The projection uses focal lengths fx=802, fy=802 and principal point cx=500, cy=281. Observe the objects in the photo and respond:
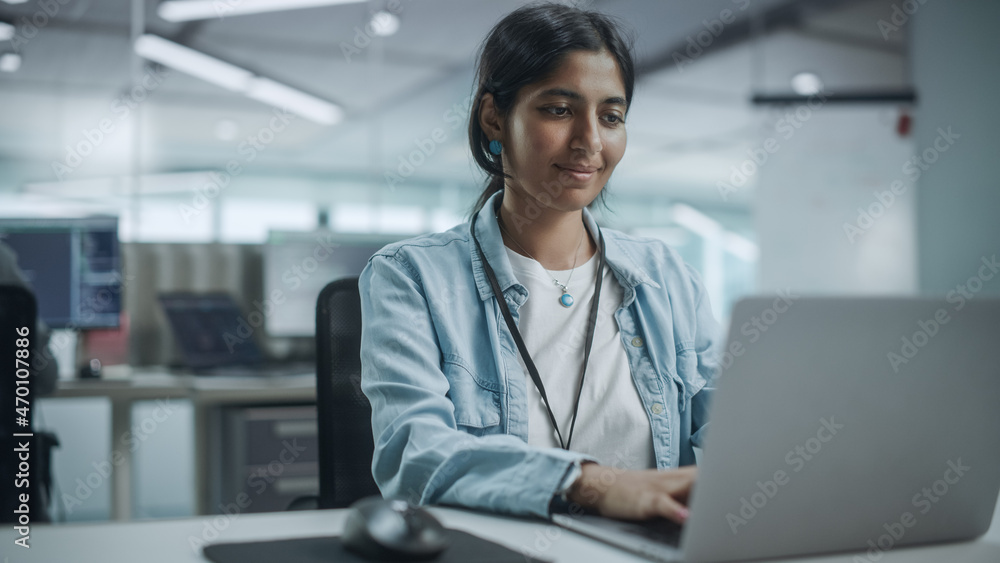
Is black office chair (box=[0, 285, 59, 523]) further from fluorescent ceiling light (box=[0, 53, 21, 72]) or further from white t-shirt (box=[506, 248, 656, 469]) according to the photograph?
Result: fluorescent ceiling light (box=[0, 53, 21, 72])

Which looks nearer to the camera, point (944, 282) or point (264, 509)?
point (264, 509)

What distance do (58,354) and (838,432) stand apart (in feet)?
9.80

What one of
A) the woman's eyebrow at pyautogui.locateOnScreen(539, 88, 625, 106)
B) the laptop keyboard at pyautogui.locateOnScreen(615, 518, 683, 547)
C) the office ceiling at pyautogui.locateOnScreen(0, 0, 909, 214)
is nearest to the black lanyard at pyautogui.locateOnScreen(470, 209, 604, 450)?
the woman's eyebrow at pyautogui.locateOnScreen(539, 88, 625, 106)

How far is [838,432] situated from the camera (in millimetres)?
617

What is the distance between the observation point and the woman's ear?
4.11 ft

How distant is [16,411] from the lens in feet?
5.91

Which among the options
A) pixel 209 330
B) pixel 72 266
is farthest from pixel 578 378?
pixel 72 266

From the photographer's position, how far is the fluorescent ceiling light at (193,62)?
3908 millimetres

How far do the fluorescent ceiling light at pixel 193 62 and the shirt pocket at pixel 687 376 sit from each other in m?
3.55

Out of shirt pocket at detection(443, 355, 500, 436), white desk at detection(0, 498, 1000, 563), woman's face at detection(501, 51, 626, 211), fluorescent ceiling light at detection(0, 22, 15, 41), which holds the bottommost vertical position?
white desk at detection(0, 498, 1000, 563)

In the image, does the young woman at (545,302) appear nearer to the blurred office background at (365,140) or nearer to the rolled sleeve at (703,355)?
the rolled sleeve at (703,355)

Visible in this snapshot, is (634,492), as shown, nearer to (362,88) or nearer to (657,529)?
(657,529)

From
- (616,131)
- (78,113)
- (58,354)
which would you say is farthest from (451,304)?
(78,113)

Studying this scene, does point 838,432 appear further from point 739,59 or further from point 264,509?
point 739,59
